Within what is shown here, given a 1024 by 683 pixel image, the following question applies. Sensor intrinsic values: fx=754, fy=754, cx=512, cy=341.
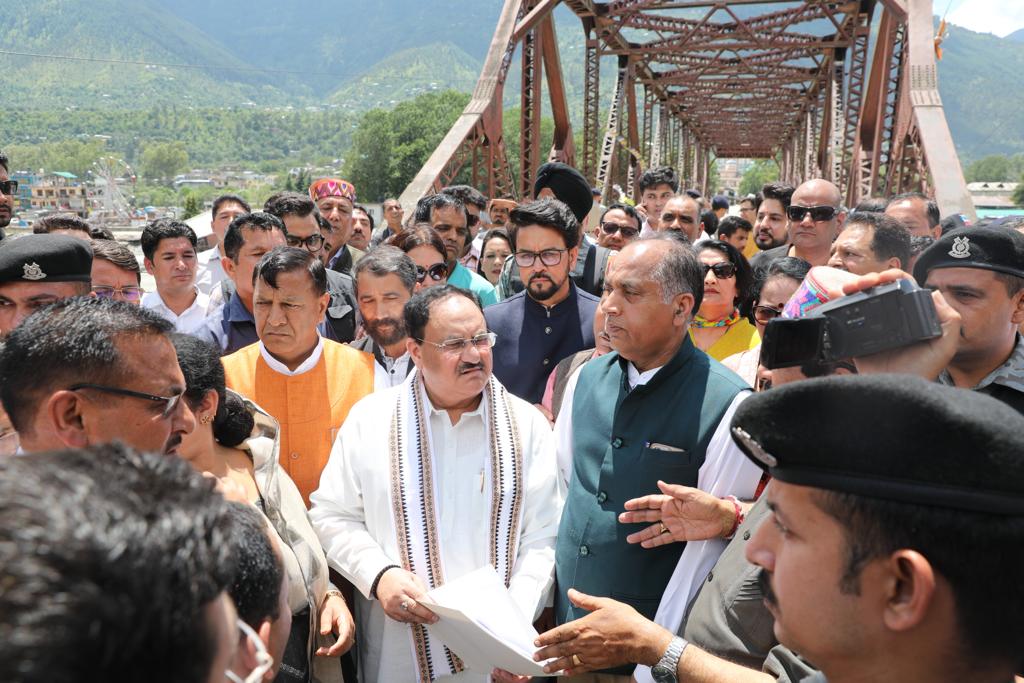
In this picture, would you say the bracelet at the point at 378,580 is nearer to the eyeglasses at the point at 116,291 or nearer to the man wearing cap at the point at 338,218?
the eyeglasses at the point at 116,291

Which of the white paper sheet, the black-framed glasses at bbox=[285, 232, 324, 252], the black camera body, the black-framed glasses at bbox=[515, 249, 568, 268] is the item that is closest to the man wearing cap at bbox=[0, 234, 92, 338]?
the white paper sheet

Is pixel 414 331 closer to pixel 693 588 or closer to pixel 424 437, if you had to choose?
pixel 424 437

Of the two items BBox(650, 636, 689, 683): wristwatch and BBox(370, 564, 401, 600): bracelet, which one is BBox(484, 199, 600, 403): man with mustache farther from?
BBox(650, 636, 689, 683): wristwatch

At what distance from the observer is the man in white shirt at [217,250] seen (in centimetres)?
585

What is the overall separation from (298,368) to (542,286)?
4.22 ft

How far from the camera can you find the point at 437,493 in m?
2.59

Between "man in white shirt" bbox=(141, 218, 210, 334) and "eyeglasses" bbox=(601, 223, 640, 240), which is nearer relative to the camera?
"man in white shirt" bbox=(141, 218, 210, 334)

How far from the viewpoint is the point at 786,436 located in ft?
3.83

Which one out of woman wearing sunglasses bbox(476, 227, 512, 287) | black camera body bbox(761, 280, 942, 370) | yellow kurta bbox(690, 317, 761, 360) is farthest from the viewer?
woman wearing sunglasses bbox(476, 227, 512, 287)

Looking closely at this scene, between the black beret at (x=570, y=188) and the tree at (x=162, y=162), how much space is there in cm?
19226

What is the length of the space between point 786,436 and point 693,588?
1246 mm

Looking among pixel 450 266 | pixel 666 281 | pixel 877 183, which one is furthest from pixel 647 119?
pixel 666 281

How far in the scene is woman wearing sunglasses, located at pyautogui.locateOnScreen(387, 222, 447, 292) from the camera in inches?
179

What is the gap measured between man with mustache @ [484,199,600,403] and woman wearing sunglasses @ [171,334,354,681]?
4.85 ft
